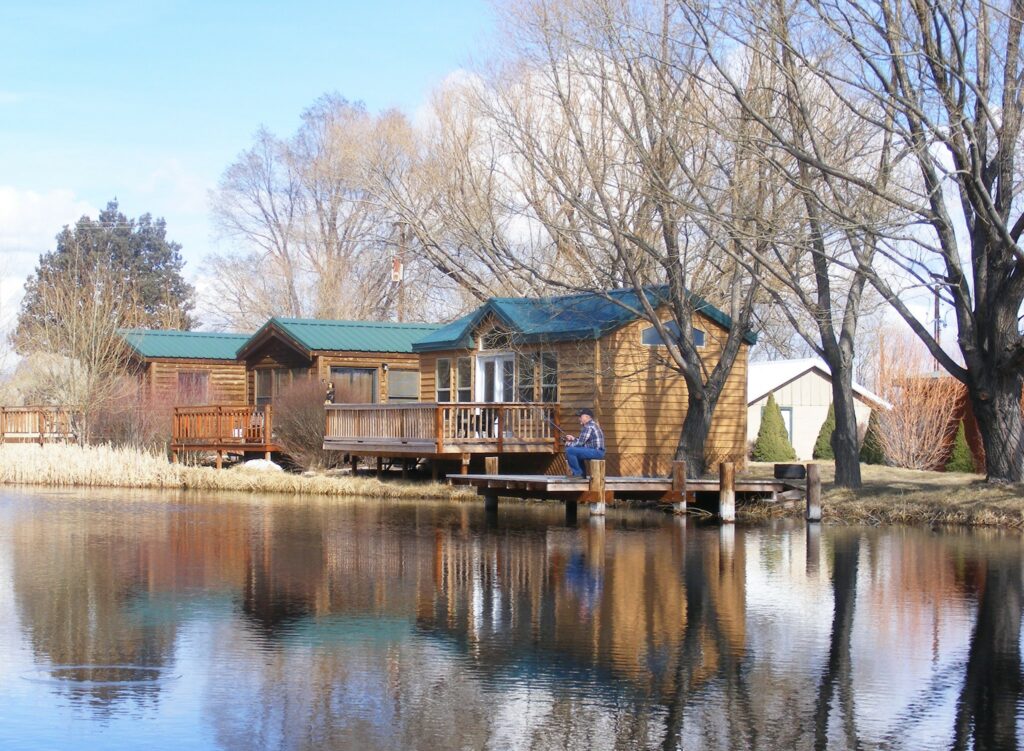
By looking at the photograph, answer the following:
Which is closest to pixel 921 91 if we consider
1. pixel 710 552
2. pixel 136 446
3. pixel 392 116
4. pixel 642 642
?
pixel 710 552

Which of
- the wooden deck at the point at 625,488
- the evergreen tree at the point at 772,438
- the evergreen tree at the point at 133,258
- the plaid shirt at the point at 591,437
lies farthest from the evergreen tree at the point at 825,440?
the evergreen tree at the point at 133,258

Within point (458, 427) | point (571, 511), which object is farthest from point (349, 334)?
point (571, 511)

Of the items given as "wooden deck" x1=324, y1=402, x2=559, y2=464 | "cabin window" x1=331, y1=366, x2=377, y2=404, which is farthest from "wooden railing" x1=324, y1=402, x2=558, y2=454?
"cabin window" x1=331, y1=366, x2=377, y2=404

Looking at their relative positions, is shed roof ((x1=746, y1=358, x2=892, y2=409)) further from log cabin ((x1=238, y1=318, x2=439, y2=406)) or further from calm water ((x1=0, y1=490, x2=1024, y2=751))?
calm water ((x1=0, y1=490, x2=1024, y2=751))

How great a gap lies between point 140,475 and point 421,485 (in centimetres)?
803

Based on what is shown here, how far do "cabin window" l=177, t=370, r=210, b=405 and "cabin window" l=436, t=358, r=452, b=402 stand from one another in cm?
1137

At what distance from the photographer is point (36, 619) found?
13750 millimetres

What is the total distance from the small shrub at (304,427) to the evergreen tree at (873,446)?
48.4ft

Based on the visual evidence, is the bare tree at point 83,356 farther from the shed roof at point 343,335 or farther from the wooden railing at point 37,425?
the shed roof at point 343,335

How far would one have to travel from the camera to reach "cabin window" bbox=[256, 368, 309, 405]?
140 ft

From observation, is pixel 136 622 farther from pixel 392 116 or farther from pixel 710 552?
pixel 392 116

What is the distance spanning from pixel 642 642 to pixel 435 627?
2.08 metres

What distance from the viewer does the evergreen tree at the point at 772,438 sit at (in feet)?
133

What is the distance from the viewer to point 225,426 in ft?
128
